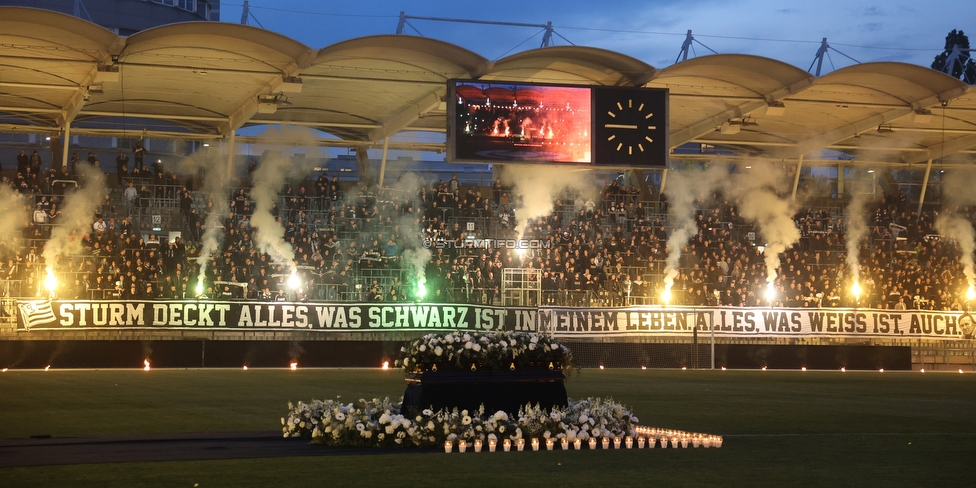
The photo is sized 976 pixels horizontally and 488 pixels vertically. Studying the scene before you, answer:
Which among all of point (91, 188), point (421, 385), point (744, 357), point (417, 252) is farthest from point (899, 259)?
point (421, 385)

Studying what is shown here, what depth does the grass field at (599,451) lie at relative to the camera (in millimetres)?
9539

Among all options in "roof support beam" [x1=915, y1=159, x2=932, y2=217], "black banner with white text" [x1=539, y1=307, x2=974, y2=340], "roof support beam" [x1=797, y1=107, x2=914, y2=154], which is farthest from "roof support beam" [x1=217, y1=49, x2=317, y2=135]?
"roof support beam" [x1=915, y1=159, x2=932, y2=217]

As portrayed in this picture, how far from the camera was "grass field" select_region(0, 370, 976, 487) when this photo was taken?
31.3 feet

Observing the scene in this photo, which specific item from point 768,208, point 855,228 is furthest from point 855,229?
point 768,208

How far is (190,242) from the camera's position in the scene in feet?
114

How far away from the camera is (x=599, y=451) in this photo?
454 inches

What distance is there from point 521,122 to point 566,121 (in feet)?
4.11

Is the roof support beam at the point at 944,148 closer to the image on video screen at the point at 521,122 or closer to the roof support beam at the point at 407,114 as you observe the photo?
the image on video screen at the point at 521,122

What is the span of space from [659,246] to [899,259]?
32.1ft

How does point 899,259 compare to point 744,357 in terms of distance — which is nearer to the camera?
point 744,357

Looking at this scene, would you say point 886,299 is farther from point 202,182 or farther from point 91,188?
point 91,188

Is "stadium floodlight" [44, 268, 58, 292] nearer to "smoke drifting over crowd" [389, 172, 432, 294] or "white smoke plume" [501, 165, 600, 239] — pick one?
"smoke drifting over crowd" [389, 172, 432, 294]

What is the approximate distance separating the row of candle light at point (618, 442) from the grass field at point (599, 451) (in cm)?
23

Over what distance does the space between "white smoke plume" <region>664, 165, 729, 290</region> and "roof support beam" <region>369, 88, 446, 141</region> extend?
10799 millimetres
